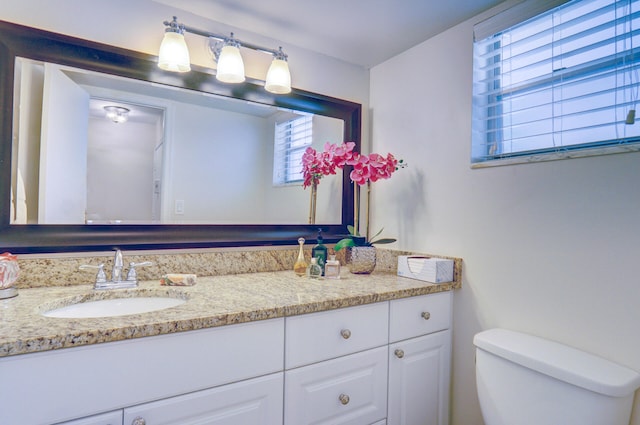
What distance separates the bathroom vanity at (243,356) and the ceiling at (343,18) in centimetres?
114

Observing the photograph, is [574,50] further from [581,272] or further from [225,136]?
[225,136]

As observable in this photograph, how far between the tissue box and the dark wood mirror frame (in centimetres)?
53

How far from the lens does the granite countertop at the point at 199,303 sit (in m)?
0.79

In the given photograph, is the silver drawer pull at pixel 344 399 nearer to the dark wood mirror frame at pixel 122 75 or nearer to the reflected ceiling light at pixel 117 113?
the dark wood mirror frame at pixel 122 75

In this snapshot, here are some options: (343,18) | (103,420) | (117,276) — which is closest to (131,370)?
(103,420)

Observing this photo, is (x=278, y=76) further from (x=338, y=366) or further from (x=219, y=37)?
(x=338, y=366)

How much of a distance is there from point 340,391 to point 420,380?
0.42 meters

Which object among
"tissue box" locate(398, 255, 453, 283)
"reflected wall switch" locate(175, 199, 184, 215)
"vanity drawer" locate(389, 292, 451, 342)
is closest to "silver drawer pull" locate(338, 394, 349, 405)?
"vanity drawer" locate(389, 292, 451, 342)

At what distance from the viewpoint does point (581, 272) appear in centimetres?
117

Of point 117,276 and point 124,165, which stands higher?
point 124,165

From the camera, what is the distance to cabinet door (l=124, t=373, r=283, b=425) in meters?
0.88

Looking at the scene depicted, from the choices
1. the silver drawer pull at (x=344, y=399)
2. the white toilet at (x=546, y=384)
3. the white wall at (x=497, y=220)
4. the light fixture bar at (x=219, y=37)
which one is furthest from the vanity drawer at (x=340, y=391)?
the light fixture bar at (x=219, y=37)

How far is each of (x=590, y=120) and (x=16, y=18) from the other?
6.45ft

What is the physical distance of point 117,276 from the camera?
1276 millimetres
